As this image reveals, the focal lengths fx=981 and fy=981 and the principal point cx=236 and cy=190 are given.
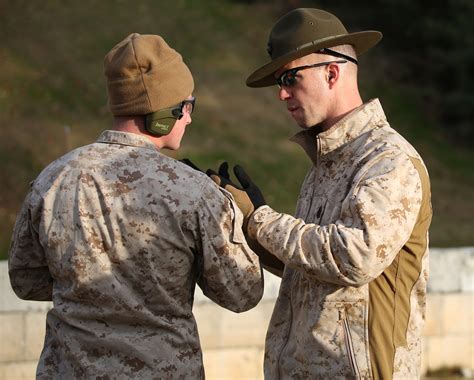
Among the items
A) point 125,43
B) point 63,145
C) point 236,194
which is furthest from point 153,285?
point 63,145

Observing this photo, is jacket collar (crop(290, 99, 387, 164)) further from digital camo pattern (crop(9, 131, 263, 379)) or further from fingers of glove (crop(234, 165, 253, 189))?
digital camo pattern (crop(9, 131, 263, 379))

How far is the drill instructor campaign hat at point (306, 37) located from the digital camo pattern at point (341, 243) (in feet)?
0.86

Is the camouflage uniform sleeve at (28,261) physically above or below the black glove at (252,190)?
below

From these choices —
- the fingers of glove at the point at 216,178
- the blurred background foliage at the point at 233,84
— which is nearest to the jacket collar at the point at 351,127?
the fingers of glove at the point at 216,178

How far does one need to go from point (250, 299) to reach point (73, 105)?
16.3 meters

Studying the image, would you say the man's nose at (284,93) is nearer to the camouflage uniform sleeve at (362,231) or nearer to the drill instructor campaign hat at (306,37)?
the drill instructor campaign hat at (306,37)

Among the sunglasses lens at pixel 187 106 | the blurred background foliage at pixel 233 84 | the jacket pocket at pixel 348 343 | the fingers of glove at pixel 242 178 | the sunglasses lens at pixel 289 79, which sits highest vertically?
the sunglasses lens at pixel 289 79

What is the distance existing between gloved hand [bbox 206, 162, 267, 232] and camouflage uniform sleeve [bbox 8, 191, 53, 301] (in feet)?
2.28

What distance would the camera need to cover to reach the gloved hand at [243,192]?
3.63m

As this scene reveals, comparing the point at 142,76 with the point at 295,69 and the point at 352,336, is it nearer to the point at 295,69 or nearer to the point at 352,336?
the point at 295,69

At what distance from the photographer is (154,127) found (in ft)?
11.3

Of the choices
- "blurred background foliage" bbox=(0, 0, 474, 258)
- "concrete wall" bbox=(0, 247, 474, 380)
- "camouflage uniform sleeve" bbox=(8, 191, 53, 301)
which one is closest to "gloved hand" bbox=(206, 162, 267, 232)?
"camouflage uniform sleeve" bbox=(8, 191, 53, 301)

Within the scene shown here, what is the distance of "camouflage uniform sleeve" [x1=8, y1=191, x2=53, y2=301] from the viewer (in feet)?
11.5

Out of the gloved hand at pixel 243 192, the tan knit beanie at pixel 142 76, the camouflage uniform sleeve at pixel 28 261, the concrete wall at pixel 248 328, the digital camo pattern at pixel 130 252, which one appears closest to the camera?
the digital camo pattern at pixel 130 252
